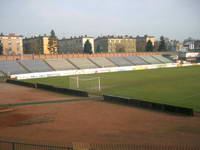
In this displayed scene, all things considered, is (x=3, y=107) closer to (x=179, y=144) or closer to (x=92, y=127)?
(x=92, y=127)

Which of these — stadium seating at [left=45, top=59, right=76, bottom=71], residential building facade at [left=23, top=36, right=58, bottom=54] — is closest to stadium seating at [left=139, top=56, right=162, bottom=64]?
stadium seating at [left=45, top=59, right=76, bottom=71]

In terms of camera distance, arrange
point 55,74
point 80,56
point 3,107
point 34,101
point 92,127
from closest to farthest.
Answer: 1. point 92,127
2. point 3,107
3. point 34,101
4. point 55,74
5. point 80,56

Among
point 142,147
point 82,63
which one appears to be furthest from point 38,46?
point 142,147

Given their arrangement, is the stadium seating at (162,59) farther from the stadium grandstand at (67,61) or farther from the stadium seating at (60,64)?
the stadium seating at (60,64)

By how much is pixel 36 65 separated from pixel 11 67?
23.6ft

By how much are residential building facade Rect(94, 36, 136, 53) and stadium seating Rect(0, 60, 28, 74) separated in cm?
8901

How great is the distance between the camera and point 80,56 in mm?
83562

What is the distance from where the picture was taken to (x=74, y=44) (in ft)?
510

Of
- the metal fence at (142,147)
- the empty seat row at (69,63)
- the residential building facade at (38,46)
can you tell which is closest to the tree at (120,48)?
the residential building facade at (38,46)

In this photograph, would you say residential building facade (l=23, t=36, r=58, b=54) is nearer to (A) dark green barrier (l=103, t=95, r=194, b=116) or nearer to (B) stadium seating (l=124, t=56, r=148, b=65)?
(B) stadium seating (l=124, t=56, r=148, b=65)

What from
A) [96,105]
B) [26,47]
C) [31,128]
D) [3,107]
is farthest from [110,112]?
[26,47]

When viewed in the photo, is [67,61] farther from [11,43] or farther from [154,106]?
[11,43]

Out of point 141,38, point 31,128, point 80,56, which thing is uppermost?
point 141,38

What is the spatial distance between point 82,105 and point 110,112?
4.64m
